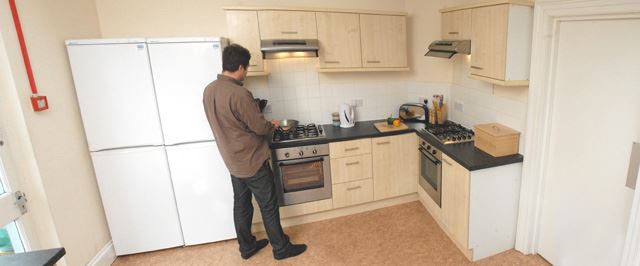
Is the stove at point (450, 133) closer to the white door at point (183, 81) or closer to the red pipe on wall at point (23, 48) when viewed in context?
the white door at point (183, 81)

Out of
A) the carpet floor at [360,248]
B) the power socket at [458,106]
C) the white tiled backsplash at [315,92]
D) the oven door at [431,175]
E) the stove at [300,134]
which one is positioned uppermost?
the white tiled backsplash at [315,92]

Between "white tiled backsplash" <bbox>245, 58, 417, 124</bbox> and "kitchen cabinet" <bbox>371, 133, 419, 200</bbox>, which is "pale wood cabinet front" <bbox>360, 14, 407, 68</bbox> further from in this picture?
"kitchen cabinet" <bbox>371, 133, 419, 200</bbox>

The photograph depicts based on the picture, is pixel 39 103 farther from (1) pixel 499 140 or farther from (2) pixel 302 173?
(1) pixel 499 140

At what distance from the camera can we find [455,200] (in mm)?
2582

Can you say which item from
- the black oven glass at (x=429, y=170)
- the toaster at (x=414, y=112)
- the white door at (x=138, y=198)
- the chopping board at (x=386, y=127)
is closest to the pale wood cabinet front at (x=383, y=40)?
the toaster at (x=414, y=112)

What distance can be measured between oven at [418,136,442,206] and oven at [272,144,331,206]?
2.96 ft

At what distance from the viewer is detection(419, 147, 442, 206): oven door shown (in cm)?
284

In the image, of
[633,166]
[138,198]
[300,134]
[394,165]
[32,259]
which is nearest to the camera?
[32,259]

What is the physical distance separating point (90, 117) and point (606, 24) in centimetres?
344

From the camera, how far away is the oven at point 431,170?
2826 mm

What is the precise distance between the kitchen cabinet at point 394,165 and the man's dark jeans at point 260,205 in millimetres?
1058

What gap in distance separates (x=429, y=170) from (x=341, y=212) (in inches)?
37.4

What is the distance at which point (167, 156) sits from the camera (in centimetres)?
Answer: 268

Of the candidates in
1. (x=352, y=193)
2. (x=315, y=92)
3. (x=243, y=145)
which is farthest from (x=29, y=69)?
(x=352, y=193)
